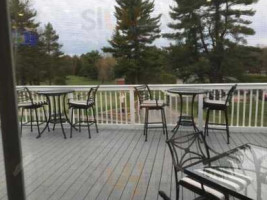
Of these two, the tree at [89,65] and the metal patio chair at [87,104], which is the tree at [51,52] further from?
the metal patio chair at [87,104]

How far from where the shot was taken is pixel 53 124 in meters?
5.27

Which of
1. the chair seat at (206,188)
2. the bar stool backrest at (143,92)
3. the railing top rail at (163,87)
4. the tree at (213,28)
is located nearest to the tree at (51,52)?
the railing top rail at (163,87)

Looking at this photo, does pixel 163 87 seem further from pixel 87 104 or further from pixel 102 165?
pixel 102 165

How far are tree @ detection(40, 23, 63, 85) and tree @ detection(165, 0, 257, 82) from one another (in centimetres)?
607

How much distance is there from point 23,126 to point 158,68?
276 inches

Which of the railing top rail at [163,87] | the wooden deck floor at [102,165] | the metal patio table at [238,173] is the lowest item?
the wooden deck floor at [102,165]

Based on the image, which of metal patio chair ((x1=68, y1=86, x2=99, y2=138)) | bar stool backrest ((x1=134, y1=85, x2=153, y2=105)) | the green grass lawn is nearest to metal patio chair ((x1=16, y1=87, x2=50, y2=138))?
metal patio chair ((x1=68, y1=86, x2=99, y2=138))

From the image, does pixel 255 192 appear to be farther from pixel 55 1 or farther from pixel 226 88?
pixel 55 1

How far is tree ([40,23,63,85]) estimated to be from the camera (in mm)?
6425

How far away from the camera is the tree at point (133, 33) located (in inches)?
356

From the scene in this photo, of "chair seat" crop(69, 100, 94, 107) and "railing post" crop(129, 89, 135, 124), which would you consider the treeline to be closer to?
"railing post" crop(129, 89, 135, 124)

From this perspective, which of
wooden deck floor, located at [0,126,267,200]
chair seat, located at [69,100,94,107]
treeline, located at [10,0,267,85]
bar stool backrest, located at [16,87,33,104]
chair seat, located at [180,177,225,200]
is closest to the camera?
chair seat, located at [180,177,225,200]

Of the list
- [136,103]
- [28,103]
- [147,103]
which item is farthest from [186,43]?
[28,103]

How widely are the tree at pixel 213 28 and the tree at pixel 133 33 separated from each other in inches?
66.1
